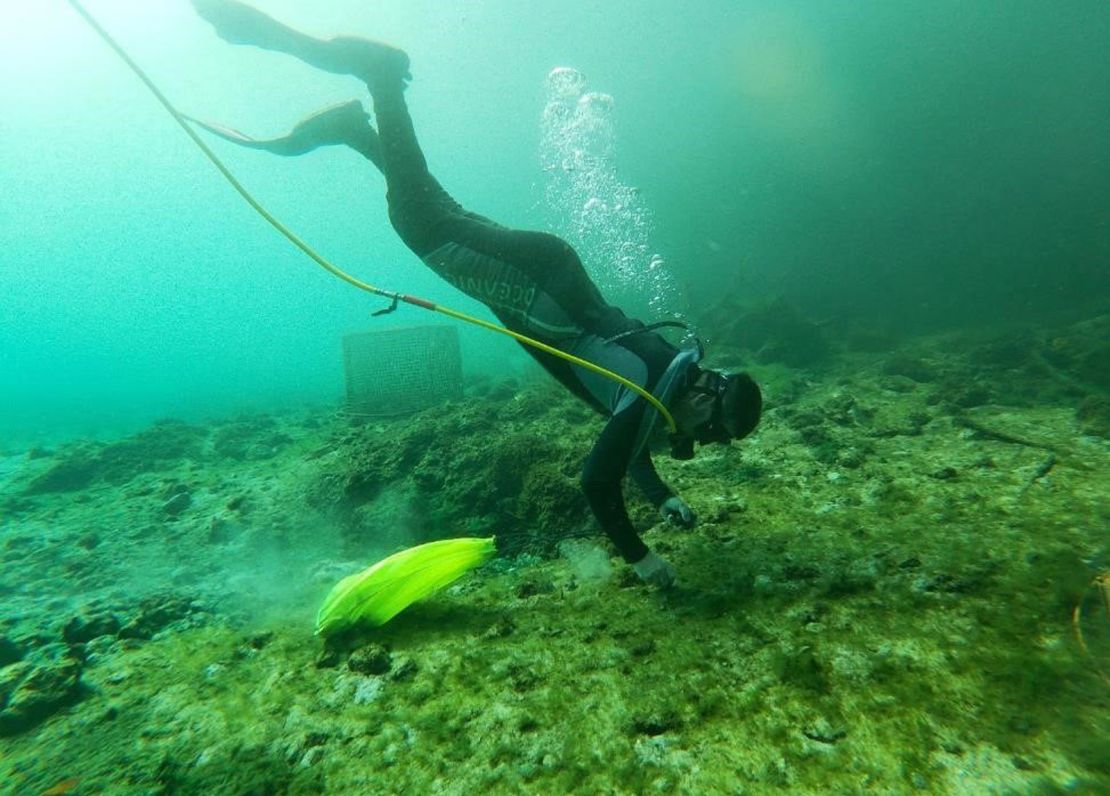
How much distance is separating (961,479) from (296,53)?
6305 millimetres

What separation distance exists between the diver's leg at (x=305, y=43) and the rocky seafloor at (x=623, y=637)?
142 inches

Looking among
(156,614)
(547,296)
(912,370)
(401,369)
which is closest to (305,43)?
(547,296)

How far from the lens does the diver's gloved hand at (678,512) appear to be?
10.2 ft

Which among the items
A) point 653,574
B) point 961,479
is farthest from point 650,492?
point 961,479

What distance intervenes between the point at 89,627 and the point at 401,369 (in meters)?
6.90

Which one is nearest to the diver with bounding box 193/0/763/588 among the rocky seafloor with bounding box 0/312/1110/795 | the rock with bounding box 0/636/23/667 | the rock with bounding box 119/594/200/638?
the rocky seafloor with bounding box 0/312/1110/795

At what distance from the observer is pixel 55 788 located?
77.3 inches

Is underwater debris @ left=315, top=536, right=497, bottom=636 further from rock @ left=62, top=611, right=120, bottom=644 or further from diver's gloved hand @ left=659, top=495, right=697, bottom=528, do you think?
rock @ left=62, top=611, right=120, bottom=644

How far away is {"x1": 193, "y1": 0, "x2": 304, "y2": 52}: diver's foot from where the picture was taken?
3.78 meters

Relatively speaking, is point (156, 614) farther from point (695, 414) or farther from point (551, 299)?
point (695, 414)

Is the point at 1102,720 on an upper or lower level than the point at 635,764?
upper

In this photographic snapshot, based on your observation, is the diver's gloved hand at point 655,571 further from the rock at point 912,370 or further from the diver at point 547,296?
the rock at point 912,370

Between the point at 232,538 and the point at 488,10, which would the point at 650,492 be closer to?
the point at 232,538

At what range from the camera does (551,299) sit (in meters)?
3.49
